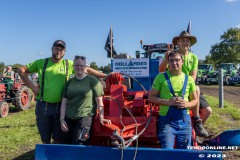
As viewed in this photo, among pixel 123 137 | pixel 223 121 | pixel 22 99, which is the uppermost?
pixel 123 137

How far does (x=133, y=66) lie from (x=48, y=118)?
354cm

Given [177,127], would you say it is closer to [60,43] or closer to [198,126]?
[198,126]

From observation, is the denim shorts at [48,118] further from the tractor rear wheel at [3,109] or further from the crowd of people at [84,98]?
the tractor rear wheel at [3,109]

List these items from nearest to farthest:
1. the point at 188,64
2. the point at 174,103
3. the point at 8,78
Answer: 1. the point at 174,103
2. the point at 188,64
3. the point at 8,78

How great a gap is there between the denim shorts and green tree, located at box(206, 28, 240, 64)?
51093mm

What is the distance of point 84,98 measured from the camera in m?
3.77

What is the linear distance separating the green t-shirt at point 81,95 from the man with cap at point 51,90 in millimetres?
227

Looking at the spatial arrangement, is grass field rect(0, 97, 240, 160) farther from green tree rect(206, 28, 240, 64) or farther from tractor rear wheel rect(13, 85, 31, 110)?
green tree rect(206, 28, 240, 64)

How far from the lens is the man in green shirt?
11.5 ft

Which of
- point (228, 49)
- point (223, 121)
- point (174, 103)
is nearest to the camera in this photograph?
point (174, 103)

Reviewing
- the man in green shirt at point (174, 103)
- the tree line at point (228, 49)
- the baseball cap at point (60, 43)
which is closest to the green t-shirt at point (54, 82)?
the baseball cap at point (60, 43)

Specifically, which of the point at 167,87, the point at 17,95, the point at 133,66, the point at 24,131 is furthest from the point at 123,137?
the point at 17,95

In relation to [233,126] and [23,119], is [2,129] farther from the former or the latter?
[233,126]

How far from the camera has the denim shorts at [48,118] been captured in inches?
159
